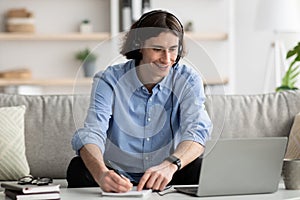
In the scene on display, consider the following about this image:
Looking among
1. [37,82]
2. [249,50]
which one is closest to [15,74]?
[37,82]

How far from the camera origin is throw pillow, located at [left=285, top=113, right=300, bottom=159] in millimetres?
3105

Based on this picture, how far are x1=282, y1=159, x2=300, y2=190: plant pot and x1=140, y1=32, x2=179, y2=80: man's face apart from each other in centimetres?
53

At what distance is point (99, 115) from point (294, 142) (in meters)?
1.20

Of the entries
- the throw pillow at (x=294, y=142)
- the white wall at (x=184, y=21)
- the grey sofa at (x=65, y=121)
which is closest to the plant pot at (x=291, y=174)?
the throw pillow at (x=294, y=142)

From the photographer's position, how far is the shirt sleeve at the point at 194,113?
2285 millimetres

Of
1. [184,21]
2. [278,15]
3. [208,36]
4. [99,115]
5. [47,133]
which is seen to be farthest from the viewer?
[184,21]

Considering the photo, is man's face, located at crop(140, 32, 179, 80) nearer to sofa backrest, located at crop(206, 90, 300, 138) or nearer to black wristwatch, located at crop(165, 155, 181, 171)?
black wristwatch, located at crop(165, 155, 181, 171)

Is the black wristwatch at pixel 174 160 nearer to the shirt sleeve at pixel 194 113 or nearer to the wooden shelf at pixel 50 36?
the shirt sleeve at pixel 194 113

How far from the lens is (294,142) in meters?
3.18

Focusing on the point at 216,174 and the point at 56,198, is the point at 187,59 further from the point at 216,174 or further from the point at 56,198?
the point at 56,198

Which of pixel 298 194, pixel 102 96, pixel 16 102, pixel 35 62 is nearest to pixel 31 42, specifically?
pixel 35 62

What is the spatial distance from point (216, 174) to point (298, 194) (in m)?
0.26

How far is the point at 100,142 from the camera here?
2.30 metres

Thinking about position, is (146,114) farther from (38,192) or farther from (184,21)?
(184,21)
